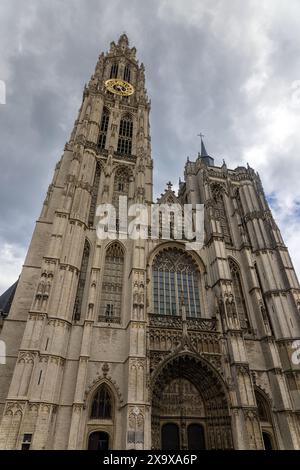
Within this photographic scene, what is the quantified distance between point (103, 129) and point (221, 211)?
14.1 meters

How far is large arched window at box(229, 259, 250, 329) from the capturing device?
2043cm

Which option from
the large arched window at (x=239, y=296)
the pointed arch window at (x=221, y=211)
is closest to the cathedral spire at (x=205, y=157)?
the pointed arch window at (x=221, y=211)

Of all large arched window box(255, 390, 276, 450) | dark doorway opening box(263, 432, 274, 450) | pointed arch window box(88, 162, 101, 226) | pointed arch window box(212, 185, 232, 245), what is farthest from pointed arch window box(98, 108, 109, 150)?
dark doorway opening box(263, 432, 274, 450)

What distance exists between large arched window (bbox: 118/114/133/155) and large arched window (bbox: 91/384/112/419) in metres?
19.6

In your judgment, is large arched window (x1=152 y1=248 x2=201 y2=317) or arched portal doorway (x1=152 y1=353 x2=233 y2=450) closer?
arched portal doorway (x1=152 y1=353 x2=233 y2=450)

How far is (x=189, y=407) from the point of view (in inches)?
655

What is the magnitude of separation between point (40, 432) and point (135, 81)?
37550 mm

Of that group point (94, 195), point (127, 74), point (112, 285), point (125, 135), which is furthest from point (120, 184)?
point (127, 74)

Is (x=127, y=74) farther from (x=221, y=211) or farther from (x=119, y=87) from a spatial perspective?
(x=221, y=211)

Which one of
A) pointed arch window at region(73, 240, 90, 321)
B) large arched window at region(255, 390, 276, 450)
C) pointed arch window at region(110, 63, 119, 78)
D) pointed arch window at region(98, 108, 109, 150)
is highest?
pointed arch window at region(110, 63, 119, 78)

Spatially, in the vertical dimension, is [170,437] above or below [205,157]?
below

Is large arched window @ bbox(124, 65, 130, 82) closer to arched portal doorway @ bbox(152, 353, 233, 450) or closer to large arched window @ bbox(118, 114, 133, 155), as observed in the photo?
large arched window @ bbox(118, 114, 133, 155)

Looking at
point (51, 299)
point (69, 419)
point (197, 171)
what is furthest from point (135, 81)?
point (69, 419)

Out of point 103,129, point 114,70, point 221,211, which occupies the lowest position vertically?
point 221,211
